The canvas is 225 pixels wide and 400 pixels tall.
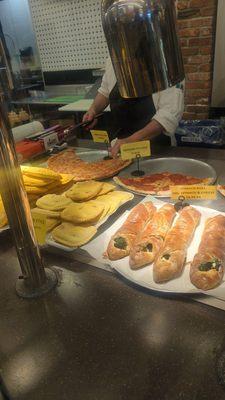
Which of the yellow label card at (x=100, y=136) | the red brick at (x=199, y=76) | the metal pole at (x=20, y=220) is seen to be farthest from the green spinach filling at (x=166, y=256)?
the red brick at (x=199, y=76)

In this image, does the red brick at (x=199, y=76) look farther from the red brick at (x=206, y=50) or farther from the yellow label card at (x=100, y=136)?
the yellow label card at (x=100, y=136)

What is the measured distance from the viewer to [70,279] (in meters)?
1.05

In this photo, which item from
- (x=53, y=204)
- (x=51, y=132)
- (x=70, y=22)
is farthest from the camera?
(x=70, y=22)

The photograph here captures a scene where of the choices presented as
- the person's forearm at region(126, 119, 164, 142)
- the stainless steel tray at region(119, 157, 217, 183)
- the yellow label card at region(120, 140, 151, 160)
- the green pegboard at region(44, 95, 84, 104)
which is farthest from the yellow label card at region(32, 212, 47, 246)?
the green pegboard at region(44, 95, 84, 104)

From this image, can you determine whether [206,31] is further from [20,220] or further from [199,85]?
[20,220]

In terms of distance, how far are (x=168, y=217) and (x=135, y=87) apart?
2.21ft

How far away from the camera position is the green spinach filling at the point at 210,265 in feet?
3.08

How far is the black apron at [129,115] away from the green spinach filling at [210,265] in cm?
163

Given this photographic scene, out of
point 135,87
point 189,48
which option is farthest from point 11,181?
point 189,48

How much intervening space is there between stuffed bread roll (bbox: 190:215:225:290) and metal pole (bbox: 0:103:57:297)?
455 millimetres

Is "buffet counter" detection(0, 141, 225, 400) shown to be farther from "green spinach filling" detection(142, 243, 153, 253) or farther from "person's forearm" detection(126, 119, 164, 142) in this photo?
"person's forearm" detection(126, 119, 164, 142)

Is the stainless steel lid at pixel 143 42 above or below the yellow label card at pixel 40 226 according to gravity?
above

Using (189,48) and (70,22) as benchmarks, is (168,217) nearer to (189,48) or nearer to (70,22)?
(189,48)

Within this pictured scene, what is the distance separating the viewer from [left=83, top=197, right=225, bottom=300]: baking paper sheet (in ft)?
3.03
